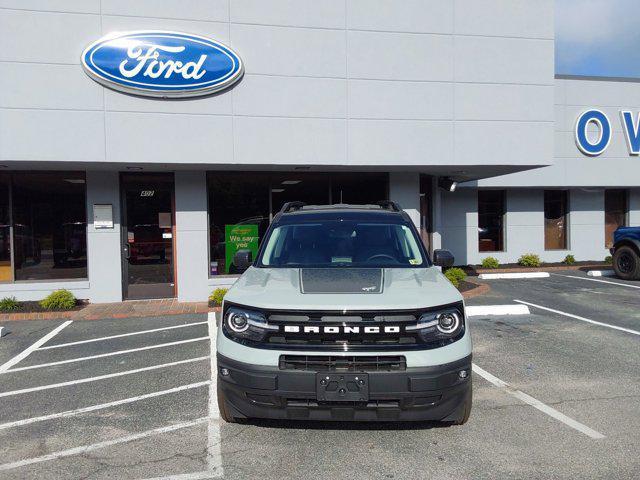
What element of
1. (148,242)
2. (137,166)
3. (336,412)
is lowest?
(336,412)

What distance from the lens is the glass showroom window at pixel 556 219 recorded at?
17656 millimetres

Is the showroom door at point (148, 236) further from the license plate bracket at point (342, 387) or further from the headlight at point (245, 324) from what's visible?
the license plate bracket at point (342, 387)

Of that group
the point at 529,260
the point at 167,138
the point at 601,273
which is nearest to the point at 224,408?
the point at 167,138

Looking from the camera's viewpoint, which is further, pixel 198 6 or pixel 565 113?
pixel 565 113

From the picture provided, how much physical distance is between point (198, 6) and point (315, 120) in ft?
10.7

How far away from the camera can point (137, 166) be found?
10.1 metres

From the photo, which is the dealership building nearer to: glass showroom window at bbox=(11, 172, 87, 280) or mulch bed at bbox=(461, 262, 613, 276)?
glass showroom window at bbox=(11, 172, 87, 280)

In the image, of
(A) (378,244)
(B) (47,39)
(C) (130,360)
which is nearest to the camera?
(A) (378,244)

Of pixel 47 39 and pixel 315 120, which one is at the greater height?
pixel 47 39

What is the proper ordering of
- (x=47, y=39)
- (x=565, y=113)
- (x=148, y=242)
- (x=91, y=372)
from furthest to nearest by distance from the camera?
(x=565, y=113), (x=148, y=242), (x=47, y=39), (x=91, y=372)

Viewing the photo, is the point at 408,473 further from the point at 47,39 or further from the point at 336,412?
the point at 47,39

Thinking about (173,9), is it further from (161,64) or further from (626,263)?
(626,263)

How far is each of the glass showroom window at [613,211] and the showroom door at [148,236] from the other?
15736 millimetres

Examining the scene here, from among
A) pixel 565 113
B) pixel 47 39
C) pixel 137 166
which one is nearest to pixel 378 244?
pixel 137 166
